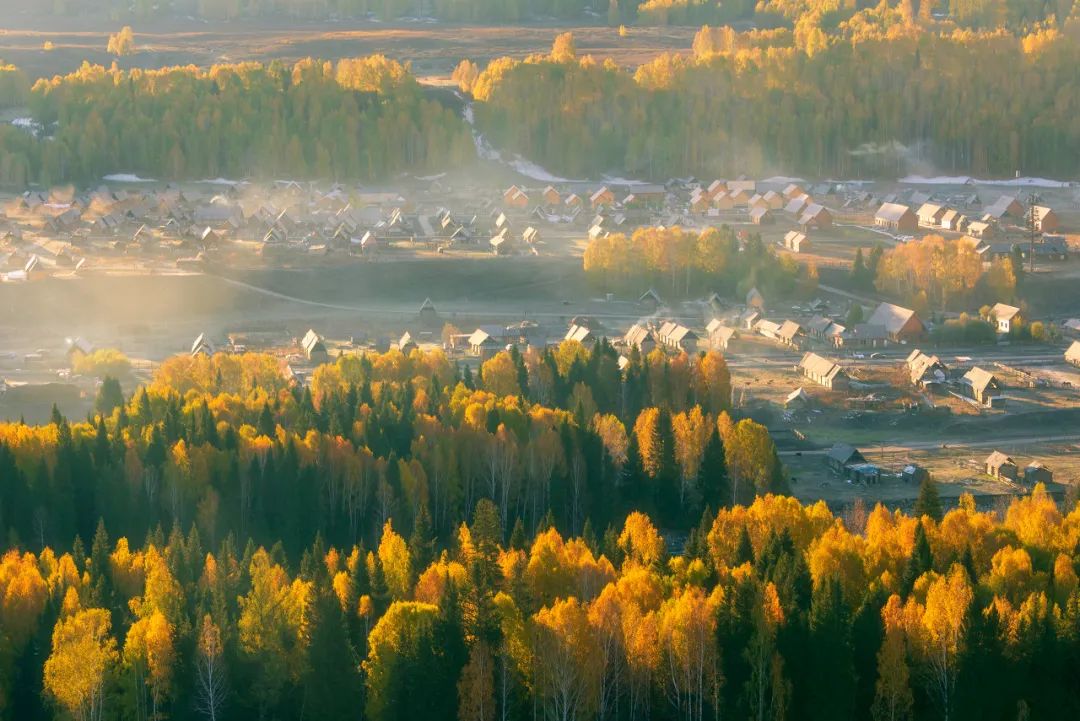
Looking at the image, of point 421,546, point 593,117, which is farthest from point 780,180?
point 421,546

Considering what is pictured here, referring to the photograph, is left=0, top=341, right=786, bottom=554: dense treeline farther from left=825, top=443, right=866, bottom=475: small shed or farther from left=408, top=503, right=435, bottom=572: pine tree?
left=825, top=443, right=866, bottom=475: small shed

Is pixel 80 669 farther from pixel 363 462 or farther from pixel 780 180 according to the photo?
pixel 780 180

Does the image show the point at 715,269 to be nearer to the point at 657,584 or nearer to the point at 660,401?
the point at 660,401

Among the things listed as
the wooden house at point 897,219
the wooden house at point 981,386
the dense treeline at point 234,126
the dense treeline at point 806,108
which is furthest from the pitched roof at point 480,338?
the dense treeline at point 806,108

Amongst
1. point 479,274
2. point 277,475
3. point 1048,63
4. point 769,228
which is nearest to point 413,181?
point 769,228

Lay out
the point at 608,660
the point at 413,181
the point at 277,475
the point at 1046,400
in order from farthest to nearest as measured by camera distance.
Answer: the point at 413,181
the point at 1046,400
the point at 277,475
the point at 608,660
